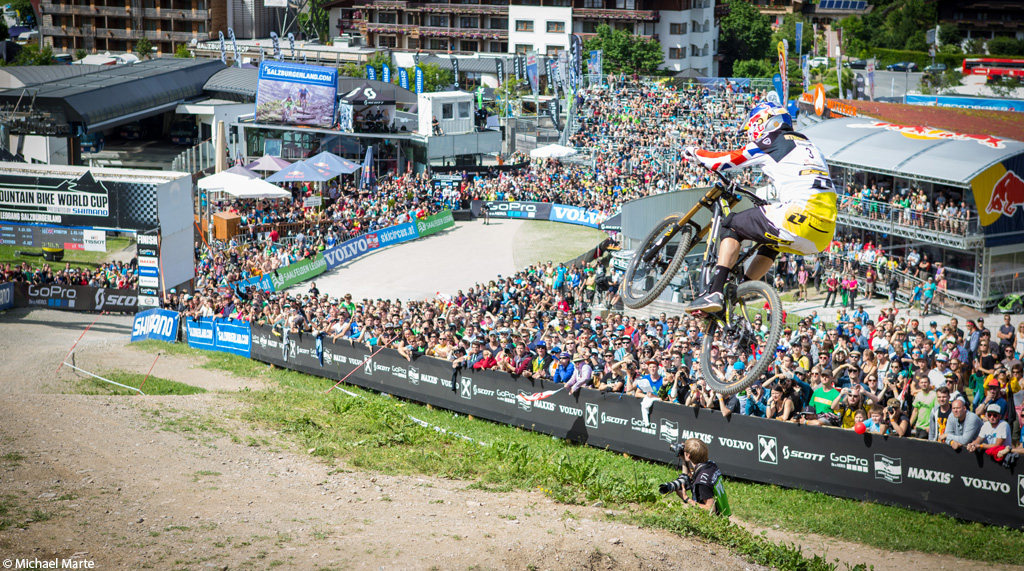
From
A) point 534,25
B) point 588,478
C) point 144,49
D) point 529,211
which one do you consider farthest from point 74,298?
point 144,49

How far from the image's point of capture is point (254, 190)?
129ft

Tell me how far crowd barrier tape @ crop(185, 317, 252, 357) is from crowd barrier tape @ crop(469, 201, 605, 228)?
23011 mm

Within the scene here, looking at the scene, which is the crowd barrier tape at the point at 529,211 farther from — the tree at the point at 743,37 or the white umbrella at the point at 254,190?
the tree at the point at 743,37

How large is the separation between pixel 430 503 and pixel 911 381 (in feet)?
26.5

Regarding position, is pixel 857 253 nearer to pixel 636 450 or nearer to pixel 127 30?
pixel 636 450

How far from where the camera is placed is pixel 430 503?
1268 centimetres

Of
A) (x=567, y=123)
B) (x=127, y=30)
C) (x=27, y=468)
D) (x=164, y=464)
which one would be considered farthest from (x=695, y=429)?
(x=127, y=30)

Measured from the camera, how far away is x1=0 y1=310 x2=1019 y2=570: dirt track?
10375 millimetres

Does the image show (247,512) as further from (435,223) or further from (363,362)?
(435,223)

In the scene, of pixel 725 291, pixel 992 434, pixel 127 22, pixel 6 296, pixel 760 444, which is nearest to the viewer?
pixel 725 291

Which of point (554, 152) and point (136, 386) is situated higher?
point (554, 152)

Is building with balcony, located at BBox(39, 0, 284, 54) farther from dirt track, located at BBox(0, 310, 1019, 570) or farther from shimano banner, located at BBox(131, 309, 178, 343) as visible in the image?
dirt track, located at BBox(0, 310, 1019, 570)

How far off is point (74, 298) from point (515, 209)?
23522 millimetres

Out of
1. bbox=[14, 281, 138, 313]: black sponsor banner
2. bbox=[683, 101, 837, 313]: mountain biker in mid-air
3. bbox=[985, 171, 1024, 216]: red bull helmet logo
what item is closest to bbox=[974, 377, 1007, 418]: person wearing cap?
bbox=[683, 101, 837, 313]: mountain biker in mid-air
